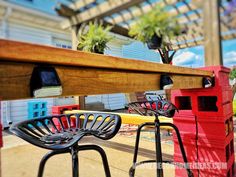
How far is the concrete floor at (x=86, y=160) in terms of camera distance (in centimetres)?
214

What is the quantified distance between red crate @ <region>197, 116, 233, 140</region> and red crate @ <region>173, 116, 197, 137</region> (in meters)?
0.03

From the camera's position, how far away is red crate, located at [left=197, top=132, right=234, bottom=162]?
1.58 m

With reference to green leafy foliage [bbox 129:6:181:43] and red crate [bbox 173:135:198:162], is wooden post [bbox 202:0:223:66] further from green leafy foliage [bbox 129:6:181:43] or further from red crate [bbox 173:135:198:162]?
red crate [bbox 173:135:198:162]

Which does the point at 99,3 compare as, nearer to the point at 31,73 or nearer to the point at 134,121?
the point at 31,73

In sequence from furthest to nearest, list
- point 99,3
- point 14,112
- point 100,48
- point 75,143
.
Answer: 1. point 14,112
2. point 100,48
3. point 99,3
4. point 75,143

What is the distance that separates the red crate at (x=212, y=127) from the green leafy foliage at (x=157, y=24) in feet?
2.76

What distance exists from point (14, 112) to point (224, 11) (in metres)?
5.17

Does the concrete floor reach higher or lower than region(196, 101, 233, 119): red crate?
lower

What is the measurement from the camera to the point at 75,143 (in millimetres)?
846

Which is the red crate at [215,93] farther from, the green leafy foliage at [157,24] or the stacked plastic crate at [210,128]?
the green leafy foliage at [157,24]

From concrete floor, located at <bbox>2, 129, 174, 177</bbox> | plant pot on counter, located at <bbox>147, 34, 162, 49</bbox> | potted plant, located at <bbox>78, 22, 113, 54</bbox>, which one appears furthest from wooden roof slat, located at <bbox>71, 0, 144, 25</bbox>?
concrete floor, located at <bbox>2, 129, 174, 177</bbox>

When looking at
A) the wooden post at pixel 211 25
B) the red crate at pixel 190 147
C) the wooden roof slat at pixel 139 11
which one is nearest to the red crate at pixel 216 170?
the red crate at pixel 190 147

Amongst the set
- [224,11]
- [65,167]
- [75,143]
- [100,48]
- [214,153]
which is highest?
[224,11]

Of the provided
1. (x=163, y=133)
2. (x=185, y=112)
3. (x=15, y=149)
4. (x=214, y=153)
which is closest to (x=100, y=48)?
(x=185, y=112)
